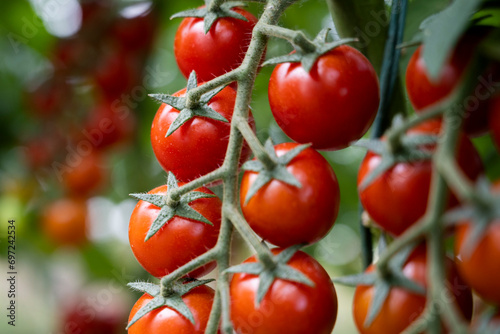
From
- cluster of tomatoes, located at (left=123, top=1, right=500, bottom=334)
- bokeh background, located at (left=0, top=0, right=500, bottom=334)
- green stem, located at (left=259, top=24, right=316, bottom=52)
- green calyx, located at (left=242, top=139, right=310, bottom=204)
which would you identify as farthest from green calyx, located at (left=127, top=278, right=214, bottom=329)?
bokeh background, located at (left=0, top=0, right=500, bottom=334)

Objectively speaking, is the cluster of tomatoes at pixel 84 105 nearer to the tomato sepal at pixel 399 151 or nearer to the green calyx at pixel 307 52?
the green calyx at pixel 307 52

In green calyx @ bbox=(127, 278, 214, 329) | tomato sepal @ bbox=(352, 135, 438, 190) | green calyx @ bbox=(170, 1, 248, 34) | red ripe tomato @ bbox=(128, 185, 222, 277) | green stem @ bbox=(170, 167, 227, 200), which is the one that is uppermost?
green calyx @ bbox=(170, 1, 248, 34)

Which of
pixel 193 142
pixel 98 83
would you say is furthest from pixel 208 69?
pixel 98 83

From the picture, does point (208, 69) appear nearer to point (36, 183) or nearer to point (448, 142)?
point (448, 142)

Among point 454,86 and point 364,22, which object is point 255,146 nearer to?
point 454,86

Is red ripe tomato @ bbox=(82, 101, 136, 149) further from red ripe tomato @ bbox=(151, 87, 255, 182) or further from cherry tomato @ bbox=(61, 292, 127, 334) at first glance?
red ripe tomato @ bbox=(151, 87, 255, 182)
